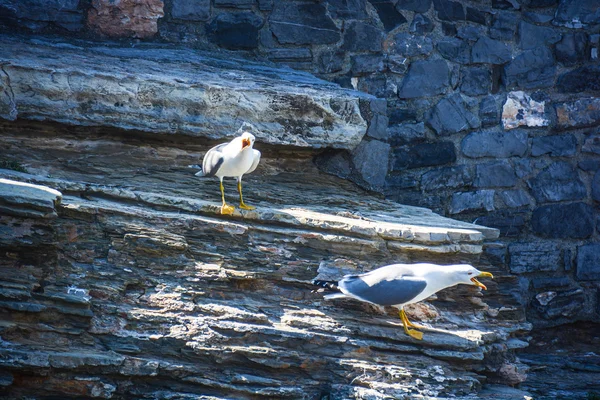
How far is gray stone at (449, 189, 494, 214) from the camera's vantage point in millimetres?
7094

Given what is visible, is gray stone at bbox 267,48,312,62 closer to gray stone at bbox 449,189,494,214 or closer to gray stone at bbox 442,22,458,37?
gray stone at bbox 442,22,458,37

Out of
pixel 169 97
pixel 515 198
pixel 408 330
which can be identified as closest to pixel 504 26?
pixel 515 198

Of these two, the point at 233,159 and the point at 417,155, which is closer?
the point at 233,159

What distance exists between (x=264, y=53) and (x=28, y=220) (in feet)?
10.2

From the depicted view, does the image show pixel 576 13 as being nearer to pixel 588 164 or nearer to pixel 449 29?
pixel 449 29

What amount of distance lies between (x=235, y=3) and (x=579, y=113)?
3.22 meters

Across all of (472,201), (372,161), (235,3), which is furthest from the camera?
(472,201)

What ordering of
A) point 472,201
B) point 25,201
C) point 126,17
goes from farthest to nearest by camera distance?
point 472,201
point 126,17
point 25,201

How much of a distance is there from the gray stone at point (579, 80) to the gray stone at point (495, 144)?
577 mm

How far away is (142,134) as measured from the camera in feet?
19.0

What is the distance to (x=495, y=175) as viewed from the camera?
23.5ft

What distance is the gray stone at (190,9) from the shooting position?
260 inches

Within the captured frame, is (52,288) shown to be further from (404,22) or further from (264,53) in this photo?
(404,22)

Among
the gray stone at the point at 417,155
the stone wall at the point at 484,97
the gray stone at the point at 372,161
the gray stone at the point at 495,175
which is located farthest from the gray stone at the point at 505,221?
the gray stone at the point at 372,161
